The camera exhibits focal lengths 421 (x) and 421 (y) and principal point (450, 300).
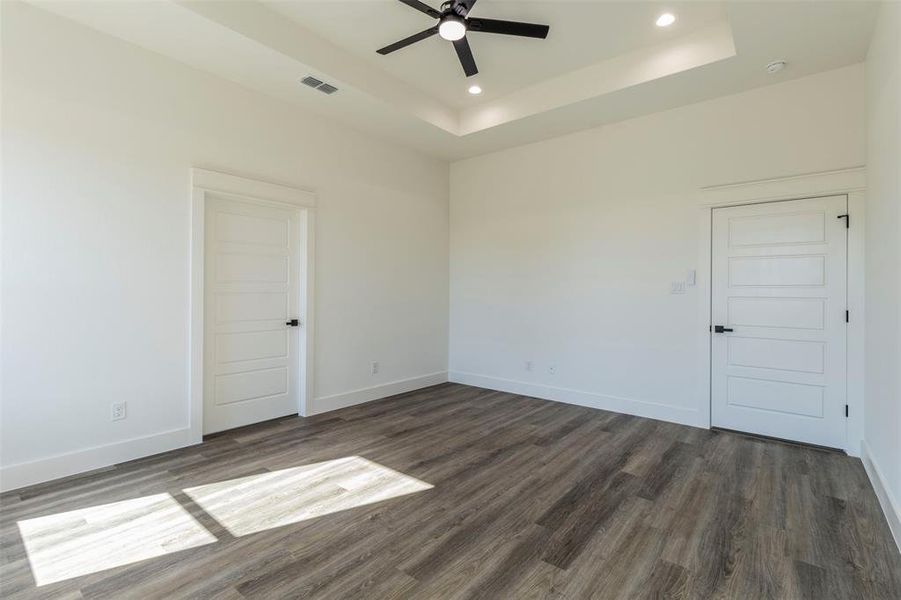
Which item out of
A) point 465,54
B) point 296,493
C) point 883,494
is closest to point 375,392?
point 296,493

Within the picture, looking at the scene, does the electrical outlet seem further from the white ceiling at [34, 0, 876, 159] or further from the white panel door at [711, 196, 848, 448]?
the white panel door at [711, 196, 848, 448]

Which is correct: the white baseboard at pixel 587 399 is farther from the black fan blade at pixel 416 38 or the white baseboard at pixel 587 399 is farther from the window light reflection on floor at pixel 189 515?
the black fan blade at pixel 416 38

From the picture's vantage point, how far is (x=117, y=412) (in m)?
3.21

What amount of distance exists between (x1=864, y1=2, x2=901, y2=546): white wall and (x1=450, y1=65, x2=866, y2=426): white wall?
573mm

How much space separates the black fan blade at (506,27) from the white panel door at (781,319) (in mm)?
2489

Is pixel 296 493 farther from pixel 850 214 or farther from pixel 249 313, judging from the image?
pixel 850 214

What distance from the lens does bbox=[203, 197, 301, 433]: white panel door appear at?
383cm

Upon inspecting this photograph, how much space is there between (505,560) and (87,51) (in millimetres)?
4331

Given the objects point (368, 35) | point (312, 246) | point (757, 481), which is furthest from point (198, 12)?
point (757, 481)

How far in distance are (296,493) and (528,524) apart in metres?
1.51

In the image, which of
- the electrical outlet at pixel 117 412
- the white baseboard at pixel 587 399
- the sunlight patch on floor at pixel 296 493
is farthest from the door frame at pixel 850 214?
the electrical outlet at pixel 117 412

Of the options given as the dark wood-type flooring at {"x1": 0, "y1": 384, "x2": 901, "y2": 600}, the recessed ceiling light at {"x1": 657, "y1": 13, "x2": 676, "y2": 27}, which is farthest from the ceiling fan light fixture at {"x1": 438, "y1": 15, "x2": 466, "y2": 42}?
the dark wood-type flooring at {"x1": 0, "y1": 384, "x2": 901, "y2": 600}

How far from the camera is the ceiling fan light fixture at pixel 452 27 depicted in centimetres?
290

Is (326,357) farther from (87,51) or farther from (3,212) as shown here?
(87,51)
